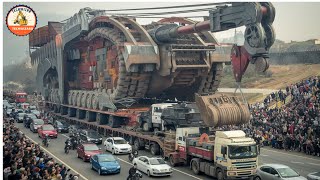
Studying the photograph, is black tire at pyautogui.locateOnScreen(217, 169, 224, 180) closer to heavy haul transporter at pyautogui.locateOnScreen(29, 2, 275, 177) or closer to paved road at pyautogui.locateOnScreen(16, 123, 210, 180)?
heavy haul transporter at pyautogui.locateOnScreen(29, 2, 275, 177)

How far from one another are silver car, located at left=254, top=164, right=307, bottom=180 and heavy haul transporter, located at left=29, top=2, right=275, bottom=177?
147 centimetres

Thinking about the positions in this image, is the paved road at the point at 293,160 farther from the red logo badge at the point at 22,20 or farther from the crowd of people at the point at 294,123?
the red logo badge at the point at 22,20

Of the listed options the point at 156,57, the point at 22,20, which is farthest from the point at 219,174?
the point at 156,57

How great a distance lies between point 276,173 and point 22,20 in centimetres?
1548

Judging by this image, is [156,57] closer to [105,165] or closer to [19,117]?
[105,165]

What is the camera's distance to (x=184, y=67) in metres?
35.8

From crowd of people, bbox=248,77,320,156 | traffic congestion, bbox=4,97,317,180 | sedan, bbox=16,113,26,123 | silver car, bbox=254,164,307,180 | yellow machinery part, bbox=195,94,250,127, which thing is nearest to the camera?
silver car, bbox=254,164,307,180

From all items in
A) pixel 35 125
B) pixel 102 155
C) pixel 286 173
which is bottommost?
pixel 35 125

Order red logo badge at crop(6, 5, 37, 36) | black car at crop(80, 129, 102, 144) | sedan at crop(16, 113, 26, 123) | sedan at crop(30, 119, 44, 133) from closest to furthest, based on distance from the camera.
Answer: red logo badge at crop(6, 5, 37, 36) → black car at crop(80, 129, 102, 144) → sedan at crop(30, 119, 44, 133) → sedan at crop(16, 113, 26, 123)

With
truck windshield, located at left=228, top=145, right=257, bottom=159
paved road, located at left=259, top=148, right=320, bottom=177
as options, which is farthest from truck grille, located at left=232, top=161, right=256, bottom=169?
paved road, located at left=259, top=148, right=320, bottom=177

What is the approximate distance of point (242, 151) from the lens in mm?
21281

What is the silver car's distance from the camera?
19.6 meters

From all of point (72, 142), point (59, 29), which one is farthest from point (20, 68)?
point (72, 142)

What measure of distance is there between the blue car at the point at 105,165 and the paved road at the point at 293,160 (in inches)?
403
